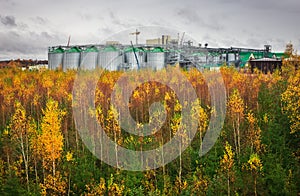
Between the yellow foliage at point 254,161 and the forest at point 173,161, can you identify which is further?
the forest at point 173,161

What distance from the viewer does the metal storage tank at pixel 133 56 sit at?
147ft

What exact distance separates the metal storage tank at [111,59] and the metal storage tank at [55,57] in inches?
291

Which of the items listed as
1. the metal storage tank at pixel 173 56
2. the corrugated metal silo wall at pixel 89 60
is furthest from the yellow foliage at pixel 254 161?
the corrugated metal silo wall at pixel 89 60

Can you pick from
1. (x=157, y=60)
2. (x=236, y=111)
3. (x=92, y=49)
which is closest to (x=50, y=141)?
(x=236, y=111)

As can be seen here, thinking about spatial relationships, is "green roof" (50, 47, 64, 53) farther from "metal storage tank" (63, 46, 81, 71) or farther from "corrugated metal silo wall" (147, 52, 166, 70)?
"corrugated metal silo wall" (147, 52, 166, 70)

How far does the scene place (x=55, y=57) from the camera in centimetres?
5072

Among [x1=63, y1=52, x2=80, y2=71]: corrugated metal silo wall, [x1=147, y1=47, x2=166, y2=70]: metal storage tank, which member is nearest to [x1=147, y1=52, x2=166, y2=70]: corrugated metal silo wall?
[x1=147, y1=47, x2=166, y2=70]: metal storage tank

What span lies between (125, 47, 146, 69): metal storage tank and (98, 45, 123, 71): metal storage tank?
0.93 metres

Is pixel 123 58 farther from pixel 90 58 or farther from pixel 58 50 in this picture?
pixel 58 50

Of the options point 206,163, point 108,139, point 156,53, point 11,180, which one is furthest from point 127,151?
point 156,53

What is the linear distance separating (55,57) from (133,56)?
1263 centimetres

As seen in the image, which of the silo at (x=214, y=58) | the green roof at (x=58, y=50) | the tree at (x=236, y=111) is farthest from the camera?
the green roof at (x=58, y=50)

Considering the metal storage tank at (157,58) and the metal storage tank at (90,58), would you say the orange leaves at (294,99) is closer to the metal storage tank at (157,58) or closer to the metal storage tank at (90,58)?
the metal storage tank at (157,58)

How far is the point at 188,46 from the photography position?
46.7 meters
